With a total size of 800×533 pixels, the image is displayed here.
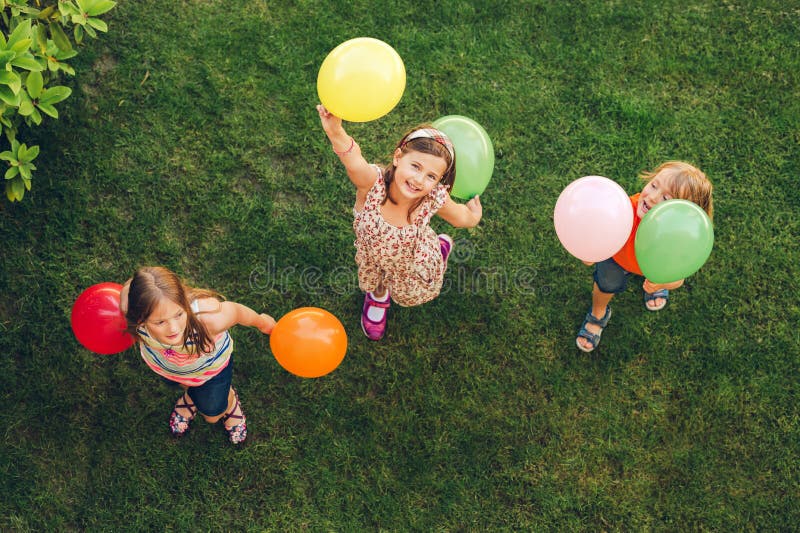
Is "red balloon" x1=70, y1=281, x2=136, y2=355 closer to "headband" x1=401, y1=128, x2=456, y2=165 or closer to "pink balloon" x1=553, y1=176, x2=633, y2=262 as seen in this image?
"headband" x1=401, y1=128, x2=456, y2=165

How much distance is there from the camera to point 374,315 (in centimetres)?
356

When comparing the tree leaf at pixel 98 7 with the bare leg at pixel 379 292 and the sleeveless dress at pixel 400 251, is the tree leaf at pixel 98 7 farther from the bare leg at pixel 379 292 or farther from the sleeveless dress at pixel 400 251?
the bare leg at pixel 379 292

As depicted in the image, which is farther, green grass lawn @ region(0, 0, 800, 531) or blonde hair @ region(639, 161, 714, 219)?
green grass lawn @ region(0, 0, 800, 531)

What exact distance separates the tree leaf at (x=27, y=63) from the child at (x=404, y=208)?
1375 mm

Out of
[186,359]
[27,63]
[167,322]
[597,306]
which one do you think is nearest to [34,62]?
[27,63]

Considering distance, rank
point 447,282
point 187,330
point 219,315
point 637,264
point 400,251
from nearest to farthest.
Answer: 1. point 187,330
2. point 219,315
3. point 400,251
4. point 637,264
5. point 447,282

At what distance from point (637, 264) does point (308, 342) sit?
158cm

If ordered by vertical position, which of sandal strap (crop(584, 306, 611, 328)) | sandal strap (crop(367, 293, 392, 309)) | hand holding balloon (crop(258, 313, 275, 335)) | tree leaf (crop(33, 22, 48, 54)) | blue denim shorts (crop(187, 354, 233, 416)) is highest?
tree leaf (crop(33, 22, 48, 54))

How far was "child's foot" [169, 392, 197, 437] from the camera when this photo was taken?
133 inches

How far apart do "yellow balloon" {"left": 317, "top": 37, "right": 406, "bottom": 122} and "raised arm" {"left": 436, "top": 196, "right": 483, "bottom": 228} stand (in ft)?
1.85

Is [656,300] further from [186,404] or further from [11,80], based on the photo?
[11,80]

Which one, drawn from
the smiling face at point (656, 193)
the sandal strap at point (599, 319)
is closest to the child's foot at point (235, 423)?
the sandal strap at point (599, 319)


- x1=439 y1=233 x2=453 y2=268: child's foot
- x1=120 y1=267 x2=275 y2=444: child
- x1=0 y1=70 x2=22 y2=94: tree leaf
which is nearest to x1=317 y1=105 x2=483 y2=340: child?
x1=439 y1=233 x2=453 y2=268: child's foot

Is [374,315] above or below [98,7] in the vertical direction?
below
